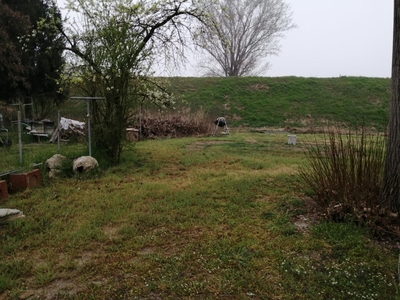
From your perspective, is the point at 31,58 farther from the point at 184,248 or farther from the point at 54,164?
the point at 184,248

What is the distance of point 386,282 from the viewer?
2.29 m

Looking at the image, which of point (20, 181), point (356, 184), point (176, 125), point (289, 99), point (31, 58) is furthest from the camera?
point (289, 99)

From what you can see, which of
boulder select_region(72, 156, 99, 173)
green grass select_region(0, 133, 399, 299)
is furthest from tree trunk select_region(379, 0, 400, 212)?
boulder select_region(72, 156, 99, 173)

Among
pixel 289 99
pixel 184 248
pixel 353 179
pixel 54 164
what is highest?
pixel 289 99

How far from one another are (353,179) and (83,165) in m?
4.13

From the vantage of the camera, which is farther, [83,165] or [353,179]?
[83,165]

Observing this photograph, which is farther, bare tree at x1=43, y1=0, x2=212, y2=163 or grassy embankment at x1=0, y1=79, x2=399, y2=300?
bare tree at x1=43, y1=0, x2=212, y2=163

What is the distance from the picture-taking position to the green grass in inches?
87.4

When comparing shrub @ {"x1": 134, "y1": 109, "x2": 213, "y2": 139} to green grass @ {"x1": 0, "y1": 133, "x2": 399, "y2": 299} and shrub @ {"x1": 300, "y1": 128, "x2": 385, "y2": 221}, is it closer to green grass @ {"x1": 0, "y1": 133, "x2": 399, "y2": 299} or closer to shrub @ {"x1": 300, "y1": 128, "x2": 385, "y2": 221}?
green grass @ {"x1": 0, "y1": 133, "x2": 399, "y2": 299}

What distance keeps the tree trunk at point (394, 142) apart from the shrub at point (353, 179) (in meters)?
0.16

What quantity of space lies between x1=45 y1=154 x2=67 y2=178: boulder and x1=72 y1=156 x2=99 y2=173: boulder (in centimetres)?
23

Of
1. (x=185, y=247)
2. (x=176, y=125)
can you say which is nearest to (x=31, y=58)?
(x=176, y=125)

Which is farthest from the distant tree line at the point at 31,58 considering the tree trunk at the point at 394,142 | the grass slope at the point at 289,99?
the tree trunk at the point at 394,142

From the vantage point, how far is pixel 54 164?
5348 mm
